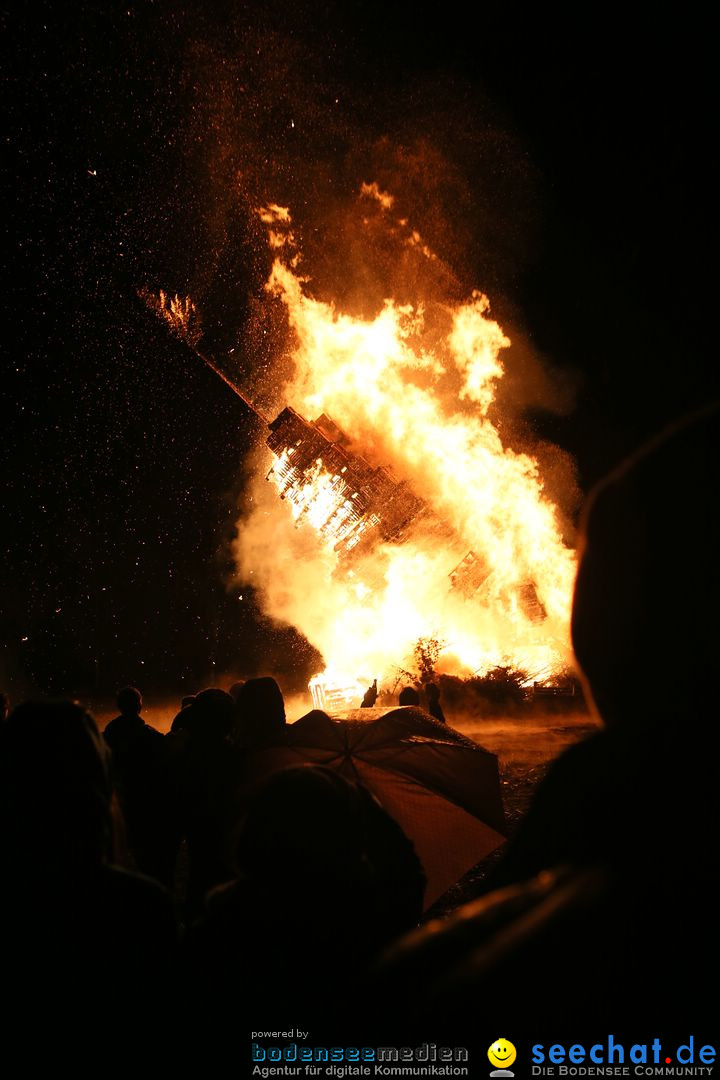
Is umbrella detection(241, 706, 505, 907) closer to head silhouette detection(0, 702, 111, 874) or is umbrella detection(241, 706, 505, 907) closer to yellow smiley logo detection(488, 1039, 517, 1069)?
head silhouette detection(0, 702, 111, 874)

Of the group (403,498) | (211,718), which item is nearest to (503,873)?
(211,718)

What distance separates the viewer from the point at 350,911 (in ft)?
5.51

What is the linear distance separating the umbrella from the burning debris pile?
14.0 metres

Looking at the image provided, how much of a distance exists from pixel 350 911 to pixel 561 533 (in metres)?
22.1

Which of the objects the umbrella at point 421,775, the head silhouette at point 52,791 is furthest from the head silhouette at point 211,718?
the head silhouette at point 52,791

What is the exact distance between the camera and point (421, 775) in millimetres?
3777

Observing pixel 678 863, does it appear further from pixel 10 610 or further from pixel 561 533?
pixel 10 610

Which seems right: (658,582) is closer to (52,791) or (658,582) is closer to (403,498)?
(52,791)

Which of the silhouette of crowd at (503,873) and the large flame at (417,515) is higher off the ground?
the large flame at (417,515)

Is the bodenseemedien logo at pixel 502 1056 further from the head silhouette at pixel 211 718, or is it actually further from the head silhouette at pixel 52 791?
the head silhouette at pixel 211 718

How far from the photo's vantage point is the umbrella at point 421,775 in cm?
357

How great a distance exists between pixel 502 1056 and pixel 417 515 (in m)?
20.6

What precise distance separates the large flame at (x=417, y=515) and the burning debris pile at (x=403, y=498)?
0.18 feet

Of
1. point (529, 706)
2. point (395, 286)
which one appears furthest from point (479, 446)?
point (529, 706)
